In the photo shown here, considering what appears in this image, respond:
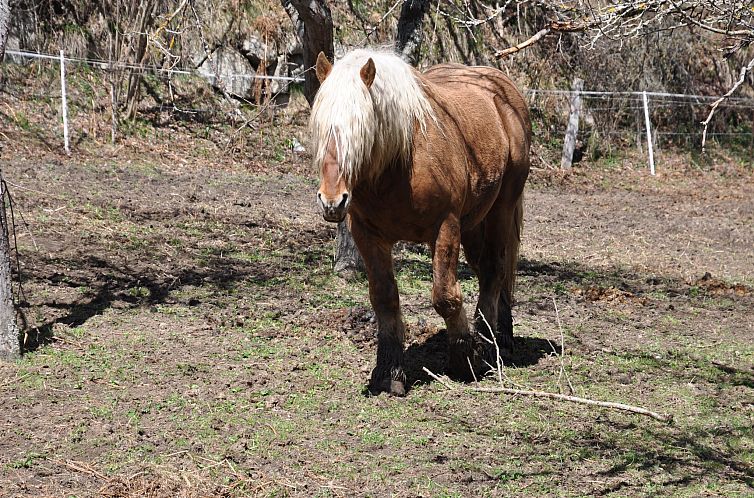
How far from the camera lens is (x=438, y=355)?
6.30m

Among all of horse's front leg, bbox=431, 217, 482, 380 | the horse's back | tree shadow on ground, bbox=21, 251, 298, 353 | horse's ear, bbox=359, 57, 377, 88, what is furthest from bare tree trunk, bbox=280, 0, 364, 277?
horse's ear, bbox=359, 57, 377, 88

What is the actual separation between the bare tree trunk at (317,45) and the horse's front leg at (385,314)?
58.7 inches

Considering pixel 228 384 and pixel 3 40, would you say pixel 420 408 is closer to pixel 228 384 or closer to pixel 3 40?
pixel 228 384

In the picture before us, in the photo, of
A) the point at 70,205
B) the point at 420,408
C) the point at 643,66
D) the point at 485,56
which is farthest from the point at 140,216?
the point at 643,66

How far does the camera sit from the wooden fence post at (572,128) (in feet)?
57.1

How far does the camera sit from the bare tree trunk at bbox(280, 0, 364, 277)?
7.15m

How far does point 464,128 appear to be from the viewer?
5.69 meters

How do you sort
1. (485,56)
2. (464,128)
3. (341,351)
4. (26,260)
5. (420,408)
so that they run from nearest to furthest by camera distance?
(420,408)
(464,128)
(341,351)
(26,260)
(485,56)

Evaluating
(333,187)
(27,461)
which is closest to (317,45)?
(333,187)

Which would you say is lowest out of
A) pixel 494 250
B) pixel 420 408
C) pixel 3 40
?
pixel 420 408

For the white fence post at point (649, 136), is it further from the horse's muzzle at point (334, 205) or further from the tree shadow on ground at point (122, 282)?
the horse's muzzle at point (334, 205)

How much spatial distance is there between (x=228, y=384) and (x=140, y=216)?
465 centimetres

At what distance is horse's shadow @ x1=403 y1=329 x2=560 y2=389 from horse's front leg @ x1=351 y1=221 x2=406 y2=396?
0.24 m

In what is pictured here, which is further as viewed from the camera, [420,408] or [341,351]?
[341,351]
